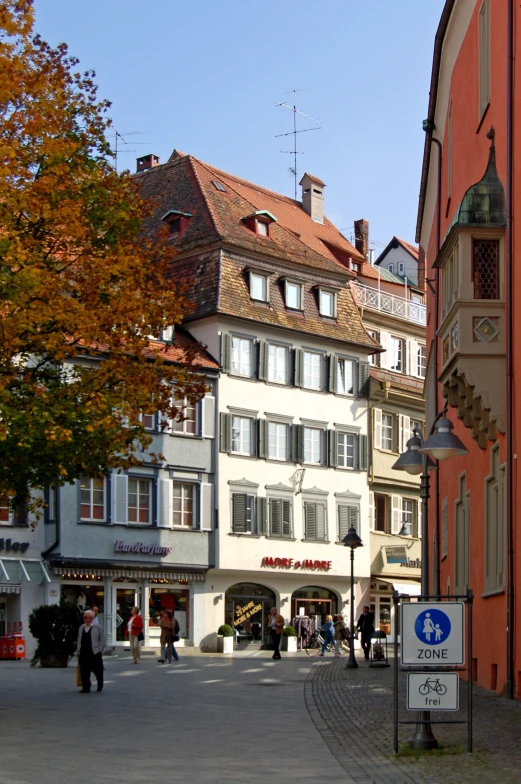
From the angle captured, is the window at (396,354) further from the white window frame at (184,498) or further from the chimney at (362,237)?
the white window frame at (184,498)

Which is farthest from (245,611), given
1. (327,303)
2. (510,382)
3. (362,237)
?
(510,382)

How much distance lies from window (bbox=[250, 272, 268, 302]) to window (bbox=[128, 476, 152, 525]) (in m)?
9.63

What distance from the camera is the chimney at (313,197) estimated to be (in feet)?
227

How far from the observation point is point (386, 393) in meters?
59.7

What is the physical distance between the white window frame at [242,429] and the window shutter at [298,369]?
308 centimetres

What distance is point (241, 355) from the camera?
54250mm

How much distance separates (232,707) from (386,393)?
40.0 meters

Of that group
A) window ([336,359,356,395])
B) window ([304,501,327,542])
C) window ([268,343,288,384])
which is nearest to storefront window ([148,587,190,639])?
window ([304,501,327,542])

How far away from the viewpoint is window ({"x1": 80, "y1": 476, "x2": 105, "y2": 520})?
158 ft

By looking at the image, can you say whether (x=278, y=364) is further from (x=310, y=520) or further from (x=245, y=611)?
(x=245, y=611)

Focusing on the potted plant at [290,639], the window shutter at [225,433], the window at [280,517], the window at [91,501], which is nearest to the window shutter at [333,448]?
the window at [280,517]

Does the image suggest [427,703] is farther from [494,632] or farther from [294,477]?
[294,477]

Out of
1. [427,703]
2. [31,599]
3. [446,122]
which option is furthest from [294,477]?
[427,703]

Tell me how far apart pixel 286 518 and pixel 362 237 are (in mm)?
22938
